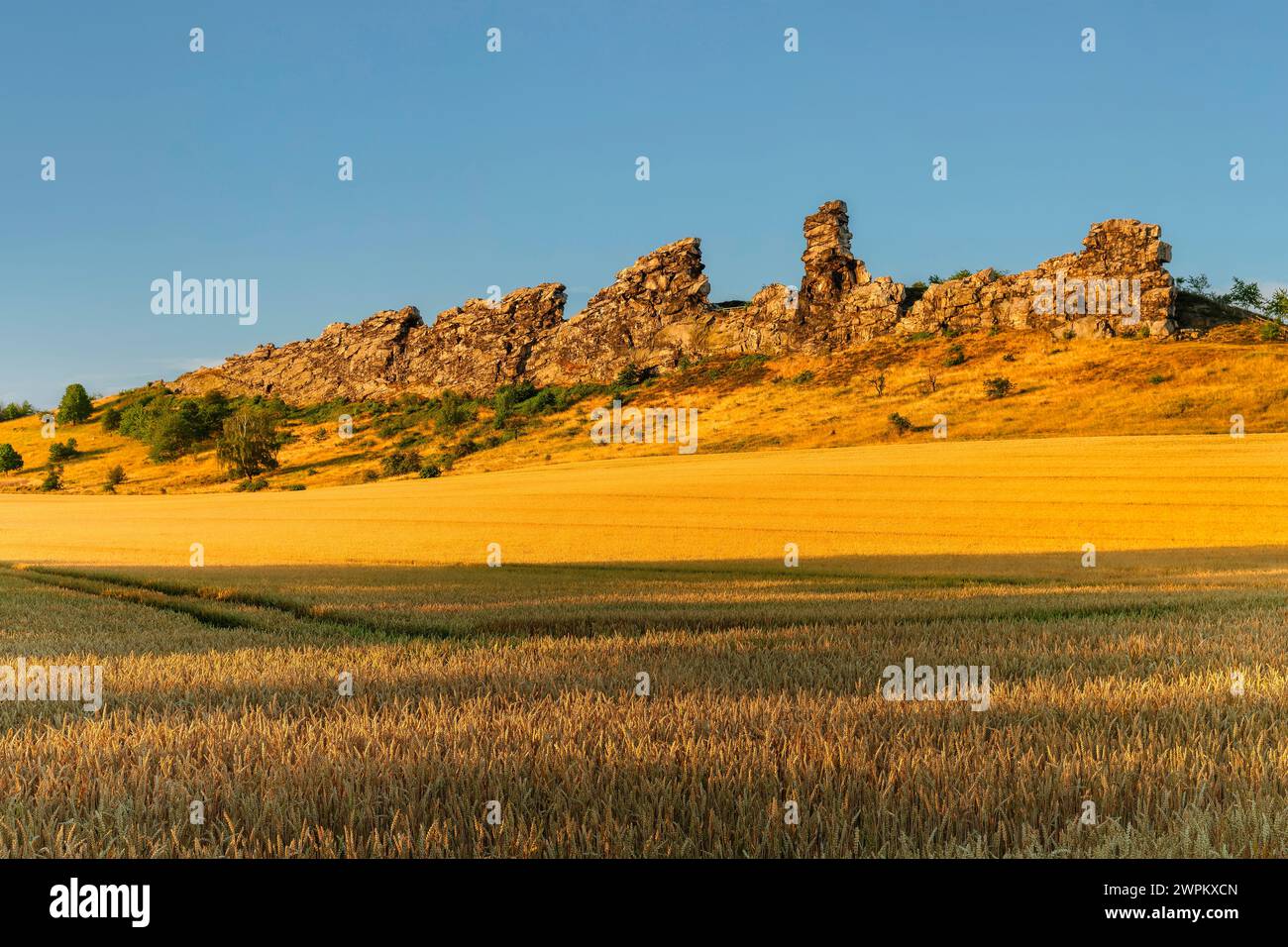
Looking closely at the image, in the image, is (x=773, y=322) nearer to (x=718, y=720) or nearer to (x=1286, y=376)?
(x=1286, y=376)

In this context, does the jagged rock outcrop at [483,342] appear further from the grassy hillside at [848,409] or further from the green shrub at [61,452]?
the green shrub at [61,452]

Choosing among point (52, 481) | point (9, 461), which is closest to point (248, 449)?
point (52, 481)

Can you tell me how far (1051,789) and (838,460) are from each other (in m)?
56.9

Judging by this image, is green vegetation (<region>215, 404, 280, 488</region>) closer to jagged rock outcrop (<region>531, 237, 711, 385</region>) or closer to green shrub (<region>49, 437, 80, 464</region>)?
green shrub (<region>49, 437, 80, 464</region>)

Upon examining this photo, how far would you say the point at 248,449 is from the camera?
10744 centimetres

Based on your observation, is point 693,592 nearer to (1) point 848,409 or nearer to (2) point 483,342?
(1) point 848,409

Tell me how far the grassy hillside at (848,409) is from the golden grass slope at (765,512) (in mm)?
14525

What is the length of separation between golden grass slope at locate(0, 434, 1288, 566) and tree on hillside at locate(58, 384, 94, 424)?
12015 centimetres

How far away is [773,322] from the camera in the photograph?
139 meters

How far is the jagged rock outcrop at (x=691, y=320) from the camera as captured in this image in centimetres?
11319

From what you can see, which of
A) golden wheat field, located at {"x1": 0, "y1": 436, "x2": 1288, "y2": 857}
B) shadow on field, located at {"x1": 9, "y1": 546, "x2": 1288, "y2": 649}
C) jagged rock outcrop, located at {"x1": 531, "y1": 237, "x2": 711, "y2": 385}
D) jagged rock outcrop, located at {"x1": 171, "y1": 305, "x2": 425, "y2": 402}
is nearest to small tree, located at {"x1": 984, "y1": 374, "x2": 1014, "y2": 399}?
shadow on field, located at {"x1": 9, "y1": 546, "x2": 1288, "y2": 649}

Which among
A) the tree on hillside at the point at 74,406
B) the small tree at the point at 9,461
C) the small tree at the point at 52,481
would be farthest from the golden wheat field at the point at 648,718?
the tree on hillside at the point at 74,406

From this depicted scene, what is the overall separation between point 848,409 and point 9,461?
125 m
